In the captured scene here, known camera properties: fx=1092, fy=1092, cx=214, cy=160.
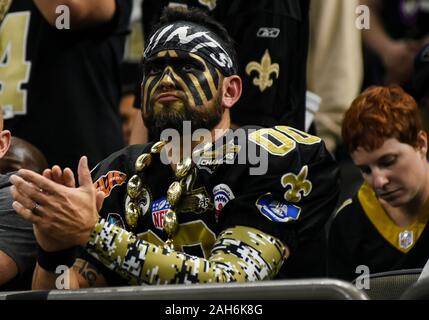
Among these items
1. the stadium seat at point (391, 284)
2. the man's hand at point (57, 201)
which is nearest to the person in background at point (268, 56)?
the stadium seat at point (391, 284)

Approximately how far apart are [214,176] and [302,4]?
1.38 m

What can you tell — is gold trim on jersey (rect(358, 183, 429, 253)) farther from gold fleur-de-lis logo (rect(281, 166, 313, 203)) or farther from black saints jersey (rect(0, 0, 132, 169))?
black saints jersey (rect(0, 0, 132, 169))

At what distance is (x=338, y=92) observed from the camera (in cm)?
520

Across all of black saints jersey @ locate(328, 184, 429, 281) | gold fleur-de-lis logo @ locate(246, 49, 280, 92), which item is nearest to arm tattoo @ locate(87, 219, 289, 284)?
black saints jersey @ locate(328, 184, 429, 281)

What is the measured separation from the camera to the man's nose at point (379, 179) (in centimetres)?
436

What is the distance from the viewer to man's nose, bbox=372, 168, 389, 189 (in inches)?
172

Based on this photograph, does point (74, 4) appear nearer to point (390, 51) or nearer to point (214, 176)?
point (214, 176)

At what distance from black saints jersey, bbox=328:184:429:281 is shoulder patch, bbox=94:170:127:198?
1024mm

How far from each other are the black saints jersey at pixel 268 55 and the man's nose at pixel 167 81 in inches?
32.5

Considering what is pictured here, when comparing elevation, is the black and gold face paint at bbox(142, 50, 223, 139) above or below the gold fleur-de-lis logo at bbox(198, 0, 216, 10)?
below

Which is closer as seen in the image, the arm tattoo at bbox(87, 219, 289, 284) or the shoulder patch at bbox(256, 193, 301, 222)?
the arm tattoo at bbox(87, 219, 289, 284)

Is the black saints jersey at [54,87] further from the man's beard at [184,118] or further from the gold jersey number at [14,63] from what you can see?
the man's beard at [184,118]
